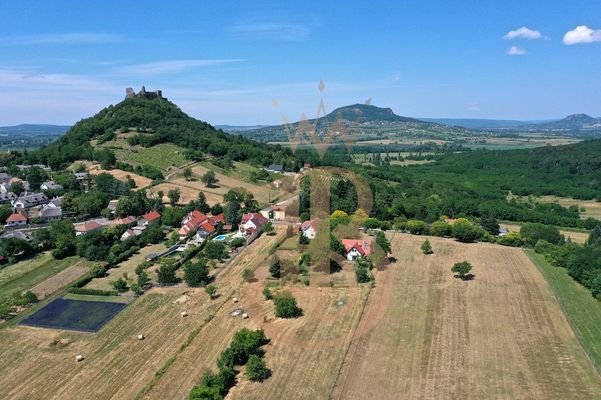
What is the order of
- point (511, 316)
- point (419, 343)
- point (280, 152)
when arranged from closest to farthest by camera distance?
1. point (419, 343)
2. point (511, 316)
3. point (280, 152)

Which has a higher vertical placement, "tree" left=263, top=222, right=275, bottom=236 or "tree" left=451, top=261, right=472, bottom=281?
"tree" left=263, top=222, right=275, bottom=236

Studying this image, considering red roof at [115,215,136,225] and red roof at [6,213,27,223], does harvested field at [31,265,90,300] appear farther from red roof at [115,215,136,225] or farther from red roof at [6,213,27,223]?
red roof at [6,213,27,223]

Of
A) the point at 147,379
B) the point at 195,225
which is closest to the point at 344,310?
the point at 147,379

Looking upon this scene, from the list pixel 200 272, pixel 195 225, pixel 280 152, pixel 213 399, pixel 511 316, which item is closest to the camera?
pixel 213 399

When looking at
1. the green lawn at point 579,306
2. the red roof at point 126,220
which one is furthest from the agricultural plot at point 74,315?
the green lawn at point 579,306

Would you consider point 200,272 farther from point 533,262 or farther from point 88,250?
point 533,262

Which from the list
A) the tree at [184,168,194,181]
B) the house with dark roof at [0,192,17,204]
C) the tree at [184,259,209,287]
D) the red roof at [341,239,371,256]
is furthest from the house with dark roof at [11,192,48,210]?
the red roof at [341,239,371,256]

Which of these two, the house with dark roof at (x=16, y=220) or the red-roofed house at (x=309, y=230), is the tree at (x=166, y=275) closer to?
the red-roofed house at (x=309, y=230)
